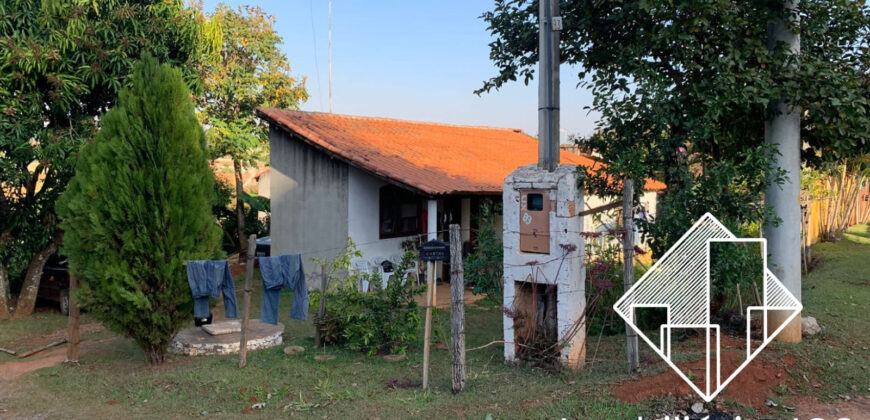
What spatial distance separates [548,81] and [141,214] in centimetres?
524

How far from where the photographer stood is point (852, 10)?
779cm

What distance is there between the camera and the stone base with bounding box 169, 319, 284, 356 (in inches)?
356

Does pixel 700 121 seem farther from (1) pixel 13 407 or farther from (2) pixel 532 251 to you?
(1) pixel 13 407

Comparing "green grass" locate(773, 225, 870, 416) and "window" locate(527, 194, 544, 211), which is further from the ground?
"window" locate(527, 194, 544, 211)

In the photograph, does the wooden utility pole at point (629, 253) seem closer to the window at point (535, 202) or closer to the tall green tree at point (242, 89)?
the window at point (535, 202)

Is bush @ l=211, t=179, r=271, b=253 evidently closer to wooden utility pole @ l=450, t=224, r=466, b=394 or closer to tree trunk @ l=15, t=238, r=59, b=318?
tree trunk @ l=15, t=238, r=59, b=318

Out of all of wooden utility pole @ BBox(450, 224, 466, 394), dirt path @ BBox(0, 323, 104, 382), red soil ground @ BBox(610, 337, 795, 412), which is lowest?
dirt path @ BBox(0, 323, 104, 382)

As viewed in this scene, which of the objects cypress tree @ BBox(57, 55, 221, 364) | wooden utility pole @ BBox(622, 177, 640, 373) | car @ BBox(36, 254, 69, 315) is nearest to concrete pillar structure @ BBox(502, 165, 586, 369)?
wooden utility pole @ BBox(622, 177, 640, 373)

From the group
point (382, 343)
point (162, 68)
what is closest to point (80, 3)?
point (162, 68)

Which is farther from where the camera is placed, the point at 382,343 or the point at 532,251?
the point at 382,343

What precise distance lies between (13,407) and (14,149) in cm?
578

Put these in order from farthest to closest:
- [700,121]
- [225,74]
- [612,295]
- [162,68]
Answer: [225,74] < [612,295] < [162,68] < [700,121]

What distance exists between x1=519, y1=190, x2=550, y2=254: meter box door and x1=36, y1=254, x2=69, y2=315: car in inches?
427

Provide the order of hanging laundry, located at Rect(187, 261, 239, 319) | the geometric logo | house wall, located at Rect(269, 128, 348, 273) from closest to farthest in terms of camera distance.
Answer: the geometric logo < hanging laundry, located at Rect(187, 261, 239, 319) < house wall, located at Rect(269, 128, 348, 273)
